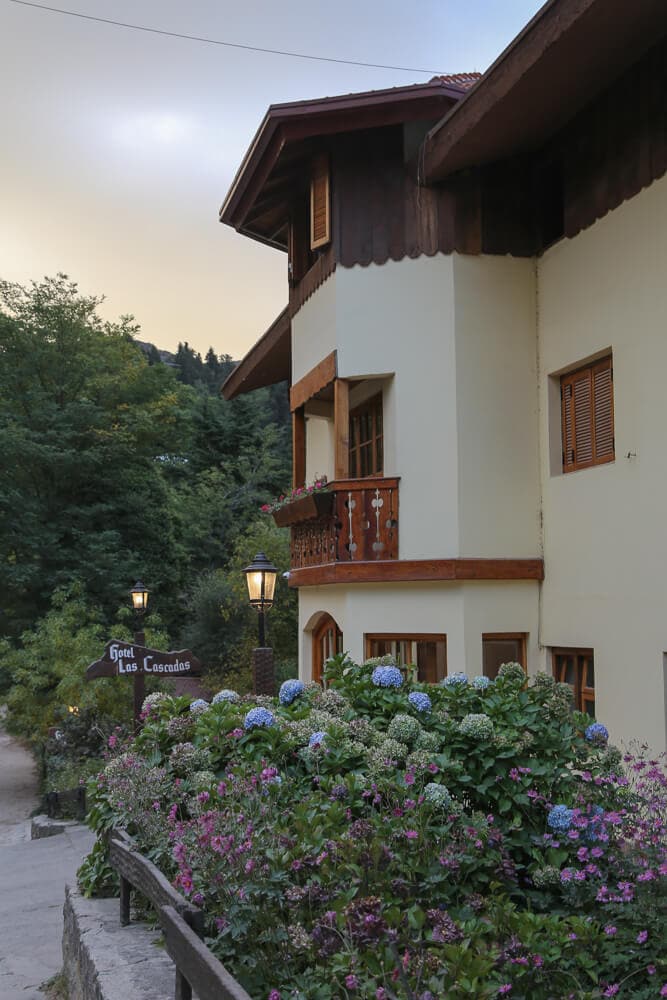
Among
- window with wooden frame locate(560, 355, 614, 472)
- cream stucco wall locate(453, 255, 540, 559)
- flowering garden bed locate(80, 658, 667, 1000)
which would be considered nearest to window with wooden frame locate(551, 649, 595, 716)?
cream stucco wall locate(453, 255, 540, 559)

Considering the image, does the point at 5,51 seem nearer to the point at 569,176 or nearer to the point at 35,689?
the point at 569,176

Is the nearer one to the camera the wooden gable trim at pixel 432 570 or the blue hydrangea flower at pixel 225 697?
the blue hydrangea flower at pixel 225 697

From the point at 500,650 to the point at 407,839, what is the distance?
257 inches

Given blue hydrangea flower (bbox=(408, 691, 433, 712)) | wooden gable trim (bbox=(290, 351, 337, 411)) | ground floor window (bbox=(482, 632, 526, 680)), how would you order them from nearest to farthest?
blue hydrangea flower (bbox=(408, 691, 433, 712)) → ground floor window (bbox=(482, 632, 526, 680)) → wooden gable trim (bbox=(290, 351, 337, 411))

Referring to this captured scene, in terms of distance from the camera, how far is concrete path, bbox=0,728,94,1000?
6.87m

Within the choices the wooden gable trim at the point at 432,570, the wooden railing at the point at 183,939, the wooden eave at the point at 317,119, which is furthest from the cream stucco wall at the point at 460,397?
the wooden railing at the point at 183,939

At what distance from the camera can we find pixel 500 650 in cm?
1064

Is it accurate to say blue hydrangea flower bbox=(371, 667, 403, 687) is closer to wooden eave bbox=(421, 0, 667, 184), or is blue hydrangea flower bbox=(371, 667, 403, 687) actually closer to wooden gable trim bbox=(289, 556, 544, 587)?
wooden gable trim bbox=(289, 556, 544, 587)

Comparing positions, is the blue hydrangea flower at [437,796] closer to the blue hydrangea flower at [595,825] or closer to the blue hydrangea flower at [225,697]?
the blue hydrangea flower at [595,825]

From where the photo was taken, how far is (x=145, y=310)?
51219 mm

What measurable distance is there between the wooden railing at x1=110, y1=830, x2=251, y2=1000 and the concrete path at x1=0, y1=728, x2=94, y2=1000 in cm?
205

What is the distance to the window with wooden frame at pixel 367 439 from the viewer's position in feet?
41.2

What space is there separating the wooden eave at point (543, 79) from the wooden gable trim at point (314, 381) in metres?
2.27

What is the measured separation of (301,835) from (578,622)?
6172 millimetres
